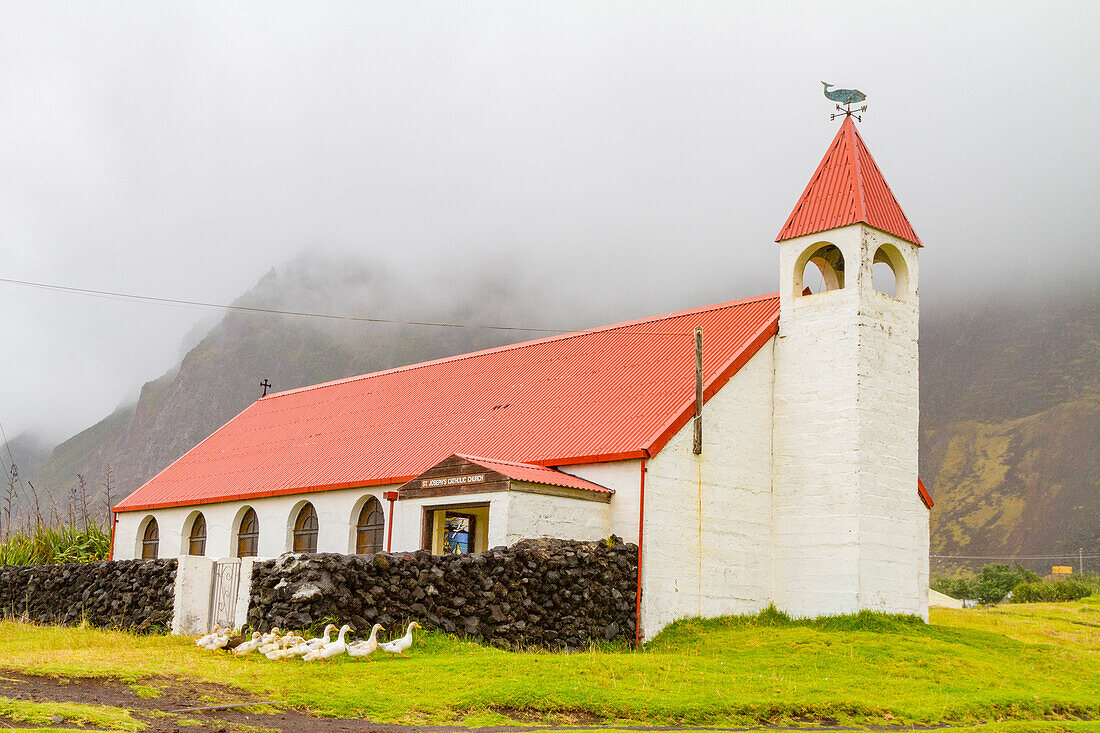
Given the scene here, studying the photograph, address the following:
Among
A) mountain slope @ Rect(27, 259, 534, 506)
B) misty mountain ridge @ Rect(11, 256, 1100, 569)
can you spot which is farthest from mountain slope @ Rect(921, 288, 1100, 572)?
mountain slope @ Rect(27, 259, 534, 506)

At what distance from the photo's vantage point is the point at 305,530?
31.8 meters

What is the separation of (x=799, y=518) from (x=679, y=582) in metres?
→ 3.43

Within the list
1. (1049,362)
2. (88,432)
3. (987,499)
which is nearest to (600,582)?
(987,499)

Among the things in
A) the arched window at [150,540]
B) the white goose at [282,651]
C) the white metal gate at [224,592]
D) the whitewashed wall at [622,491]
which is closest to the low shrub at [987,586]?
the arched window at [150,540]

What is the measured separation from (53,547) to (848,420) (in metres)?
25.2

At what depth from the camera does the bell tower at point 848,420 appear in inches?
960

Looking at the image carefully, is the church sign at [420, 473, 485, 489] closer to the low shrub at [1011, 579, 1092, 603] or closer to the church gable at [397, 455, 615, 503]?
the church gable at [397, 455, 615, 503]

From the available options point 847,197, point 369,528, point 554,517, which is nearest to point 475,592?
point 554,517

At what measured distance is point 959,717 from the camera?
54.9 ft

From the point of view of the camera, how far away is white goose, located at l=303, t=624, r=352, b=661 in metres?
16.7

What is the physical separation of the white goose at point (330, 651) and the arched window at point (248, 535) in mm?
17218

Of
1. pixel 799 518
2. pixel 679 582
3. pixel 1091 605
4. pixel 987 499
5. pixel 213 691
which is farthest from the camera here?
pixel 987 499

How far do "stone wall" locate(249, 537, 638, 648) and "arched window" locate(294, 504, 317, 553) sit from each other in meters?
11.5

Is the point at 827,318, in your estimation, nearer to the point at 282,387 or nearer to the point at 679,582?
the point at 679,582
